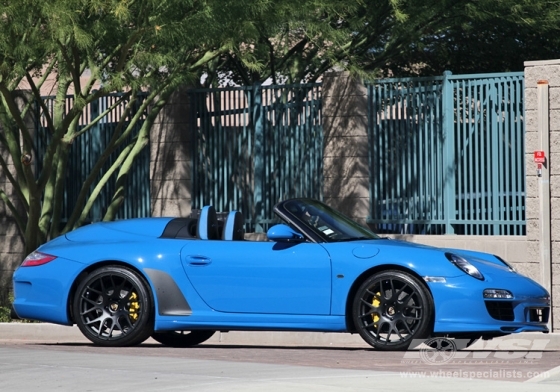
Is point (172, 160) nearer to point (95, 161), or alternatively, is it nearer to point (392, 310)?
point (95, 161)

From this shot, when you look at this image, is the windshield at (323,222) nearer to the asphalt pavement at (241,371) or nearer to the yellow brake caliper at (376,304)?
the yellow brake caliper at (376,304)

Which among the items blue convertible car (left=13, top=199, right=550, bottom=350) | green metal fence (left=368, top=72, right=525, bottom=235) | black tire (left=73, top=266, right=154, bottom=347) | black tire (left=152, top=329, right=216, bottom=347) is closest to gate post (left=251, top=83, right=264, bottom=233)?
green metal fence (left=368, top=72, right=525, bottom=235)

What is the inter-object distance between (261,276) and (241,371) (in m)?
2.07

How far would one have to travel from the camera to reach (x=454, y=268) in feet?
32.0

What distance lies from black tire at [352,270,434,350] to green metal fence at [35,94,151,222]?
765cm

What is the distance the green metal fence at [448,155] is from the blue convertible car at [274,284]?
4.19 meters

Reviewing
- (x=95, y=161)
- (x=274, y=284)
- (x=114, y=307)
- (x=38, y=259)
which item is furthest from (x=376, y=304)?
(x=95, y=161)

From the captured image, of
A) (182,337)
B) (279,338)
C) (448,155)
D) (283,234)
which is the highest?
(448,155)

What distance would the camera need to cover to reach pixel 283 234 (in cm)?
1014

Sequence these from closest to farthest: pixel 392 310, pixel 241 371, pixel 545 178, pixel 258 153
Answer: pixel 241 371 < pixel 392 310 < pixel 545 178 < pixel 258 153

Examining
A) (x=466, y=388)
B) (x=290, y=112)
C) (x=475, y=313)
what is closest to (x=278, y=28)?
(x=290, y=112)

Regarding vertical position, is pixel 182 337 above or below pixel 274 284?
below

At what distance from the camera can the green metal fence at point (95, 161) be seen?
17250 millimetres

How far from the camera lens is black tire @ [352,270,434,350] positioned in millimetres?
9703
